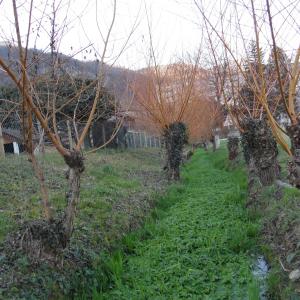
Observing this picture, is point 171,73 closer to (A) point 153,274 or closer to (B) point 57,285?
(A) point 153,274

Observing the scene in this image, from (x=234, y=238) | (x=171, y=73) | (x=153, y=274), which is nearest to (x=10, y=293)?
(x=153, y=274)

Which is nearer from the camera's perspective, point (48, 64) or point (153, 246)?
point (48, 64)

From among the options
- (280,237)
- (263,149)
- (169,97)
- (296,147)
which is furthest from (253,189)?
(169,97)

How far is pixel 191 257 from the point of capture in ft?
16.5

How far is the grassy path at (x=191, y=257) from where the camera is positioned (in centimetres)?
412

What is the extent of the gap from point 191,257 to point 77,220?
5.65 ft

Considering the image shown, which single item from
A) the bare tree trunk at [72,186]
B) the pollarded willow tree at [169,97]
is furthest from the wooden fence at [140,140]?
the bare tree trunk at [72,186]

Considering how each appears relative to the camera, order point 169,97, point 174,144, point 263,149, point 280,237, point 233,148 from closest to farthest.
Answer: point 280,237 → point 263,149 → point 174,144 → point 169,97 → point 233,148

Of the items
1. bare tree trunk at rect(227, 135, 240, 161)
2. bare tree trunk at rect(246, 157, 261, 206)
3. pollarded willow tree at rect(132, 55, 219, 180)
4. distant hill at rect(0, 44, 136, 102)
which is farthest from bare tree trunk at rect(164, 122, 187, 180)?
bare tree trunk at rect(227, 135, 240, 161)

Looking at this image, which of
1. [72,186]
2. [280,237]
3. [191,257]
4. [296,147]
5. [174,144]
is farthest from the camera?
[174,144]

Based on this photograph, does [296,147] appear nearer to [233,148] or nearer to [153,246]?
[153,246]

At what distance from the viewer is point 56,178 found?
870 centimetres

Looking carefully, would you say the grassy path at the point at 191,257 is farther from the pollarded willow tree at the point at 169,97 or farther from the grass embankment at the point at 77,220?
the pollarded willow tree at the point at 169,97

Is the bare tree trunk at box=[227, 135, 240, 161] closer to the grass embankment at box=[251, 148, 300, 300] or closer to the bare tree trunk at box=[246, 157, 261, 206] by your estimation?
the bare tree trunk at box=[246, 157, 261, 206]
